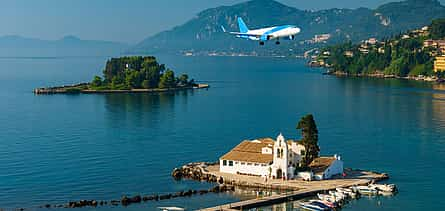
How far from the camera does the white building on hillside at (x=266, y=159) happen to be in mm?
37250

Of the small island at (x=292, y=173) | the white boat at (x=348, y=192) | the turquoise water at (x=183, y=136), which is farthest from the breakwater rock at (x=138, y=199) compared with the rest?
the white boat at (x=348, y=192)

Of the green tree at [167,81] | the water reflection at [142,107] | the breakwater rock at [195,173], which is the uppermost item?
the green tree at [167,81]

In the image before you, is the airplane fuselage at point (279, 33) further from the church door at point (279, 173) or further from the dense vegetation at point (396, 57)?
the dense vegetation at point (396, 57)

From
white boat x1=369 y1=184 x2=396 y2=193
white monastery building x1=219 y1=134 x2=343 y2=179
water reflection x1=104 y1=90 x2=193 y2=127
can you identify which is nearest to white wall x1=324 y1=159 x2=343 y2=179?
white monastery building x1=219 y1=134 x2=343 y2=179

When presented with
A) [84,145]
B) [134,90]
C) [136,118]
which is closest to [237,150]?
[84,145]

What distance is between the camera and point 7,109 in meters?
76.8

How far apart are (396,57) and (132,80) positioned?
58.3m

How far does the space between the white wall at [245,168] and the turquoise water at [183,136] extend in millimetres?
2094

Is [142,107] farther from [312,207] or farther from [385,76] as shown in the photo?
[385,76]

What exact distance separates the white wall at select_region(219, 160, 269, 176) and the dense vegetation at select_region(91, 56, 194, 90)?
56.0m

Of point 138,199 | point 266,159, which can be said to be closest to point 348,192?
point 266,159

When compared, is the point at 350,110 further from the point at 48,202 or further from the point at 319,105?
the point at 48,202

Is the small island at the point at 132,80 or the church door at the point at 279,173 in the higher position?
the small island at the point at 132,80

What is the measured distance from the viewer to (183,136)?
180 feet
